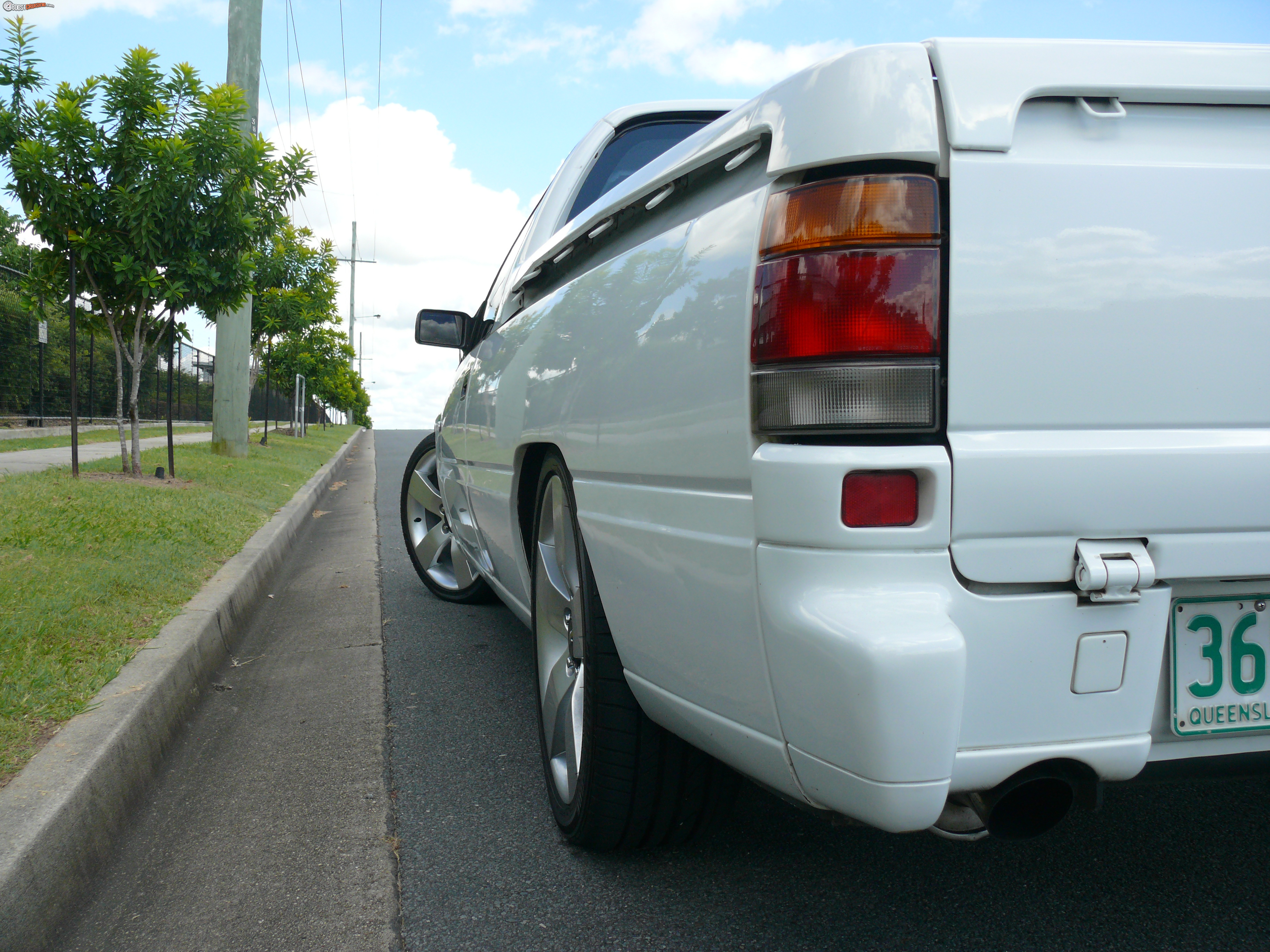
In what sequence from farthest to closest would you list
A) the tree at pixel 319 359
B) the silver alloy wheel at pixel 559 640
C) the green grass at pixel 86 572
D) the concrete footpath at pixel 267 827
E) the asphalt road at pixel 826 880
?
the tree at pixel 319 359 < the green grass at pixel 86 572 < the silver alloy wheel at pixel 559 640 < the concrete footpath at pixel 267 827 < the asphalt road at pixel 826 880

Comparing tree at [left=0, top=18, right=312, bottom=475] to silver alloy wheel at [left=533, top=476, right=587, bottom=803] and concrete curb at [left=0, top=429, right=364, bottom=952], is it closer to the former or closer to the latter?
concrete curb at [left=0, top=429, right=364, bottom=952]

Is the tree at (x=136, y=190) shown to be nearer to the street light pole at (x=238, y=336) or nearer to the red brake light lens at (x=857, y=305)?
the street light pole at (x=238, y=336)

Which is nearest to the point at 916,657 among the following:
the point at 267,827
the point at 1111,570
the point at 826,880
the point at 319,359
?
the point at 1111,570

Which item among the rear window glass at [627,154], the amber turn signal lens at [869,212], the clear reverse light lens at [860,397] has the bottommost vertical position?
the clear reverse light lens at [860,397]

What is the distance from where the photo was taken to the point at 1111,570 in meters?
1.41

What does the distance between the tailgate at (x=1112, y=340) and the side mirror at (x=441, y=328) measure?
113 inches

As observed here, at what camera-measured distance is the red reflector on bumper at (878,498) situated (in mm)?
1374

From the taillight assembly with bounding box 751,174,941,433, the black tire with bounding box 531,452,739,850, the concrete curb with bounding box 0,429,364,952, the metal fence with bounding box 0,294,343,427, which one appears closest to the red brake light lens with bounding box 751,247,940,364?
the taillight assembly with bounding box 751,174,941,433

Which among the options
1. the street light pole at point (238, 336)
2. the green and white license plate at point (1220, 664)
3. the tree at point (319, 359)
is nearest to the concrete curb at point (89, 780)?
the green and white license plate at point (1220, 664)

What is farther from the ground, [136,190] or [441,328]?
[136,190]

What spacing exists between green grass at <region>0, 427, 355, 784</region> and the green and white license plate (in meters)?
2.47

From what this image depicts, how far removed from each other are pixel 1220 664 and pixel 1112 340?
53 cm

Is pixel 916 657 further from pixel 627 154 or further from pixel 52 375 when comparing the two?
pixel 52 375

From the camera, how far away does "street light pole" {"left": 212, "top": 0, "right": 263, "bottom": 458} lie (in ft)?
39.6
